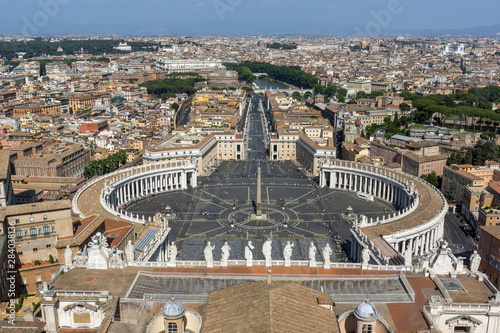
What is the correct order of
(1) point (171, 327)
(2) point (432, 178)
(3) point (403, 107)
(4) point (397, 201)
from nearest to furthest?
(1) point (171, 327), (4) point (397, 201), (2) point (432, 178), (3) point (403, 107)

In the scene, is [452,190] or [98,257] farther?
[452,190]

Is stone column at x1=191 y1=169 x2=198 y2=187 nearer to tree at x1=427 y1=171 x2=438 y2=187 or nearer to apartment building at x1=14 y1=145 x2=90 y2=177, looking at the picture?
apartment building at x1=14 y1=145 x2=90 y2=177

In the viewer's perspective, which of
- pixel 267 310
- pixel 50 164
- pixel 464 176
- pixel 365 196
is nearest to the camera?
pixel 267 310

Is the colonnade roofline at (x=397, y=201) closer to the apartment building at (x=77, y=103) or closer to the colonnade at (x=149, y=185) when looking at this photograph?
the colonnade at (x=149, y=185)

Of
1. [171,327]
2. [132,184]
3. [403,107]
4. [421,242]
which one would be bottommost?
[421,242]

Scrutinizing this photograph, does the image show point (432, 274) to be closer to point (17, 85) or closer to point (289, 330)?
point (289, 330)

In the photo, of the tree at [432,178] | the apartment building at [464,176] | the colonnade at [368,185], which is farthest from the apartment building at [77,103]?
Answer: the apartment building at [464,176]

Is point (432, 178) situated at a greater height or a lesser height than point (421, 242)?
greater

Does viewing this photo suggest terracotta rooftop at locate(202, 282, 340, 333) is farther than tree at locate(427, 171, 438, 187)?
No

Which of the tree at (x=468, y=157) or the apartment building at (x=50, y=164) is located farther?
the tree at (x=468, y=157)

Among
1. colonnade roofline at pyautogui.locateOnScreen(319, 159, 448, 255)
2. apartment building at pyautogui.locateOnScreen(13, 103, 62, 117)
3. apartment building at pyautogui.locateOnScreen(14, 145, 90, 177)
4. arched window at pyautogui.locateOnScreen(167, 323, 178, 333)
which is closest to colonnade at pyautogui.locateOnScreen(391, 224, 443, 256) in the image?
colonnade roofline at pyautogui.locateOnScreen(319, 159, 448, 255)

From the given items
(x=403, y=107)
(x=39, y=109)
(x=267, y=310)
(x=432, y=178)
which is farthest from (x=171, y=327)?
(x=39, y=109)

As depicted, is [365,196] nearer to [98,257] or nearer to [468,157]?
[468,157]
